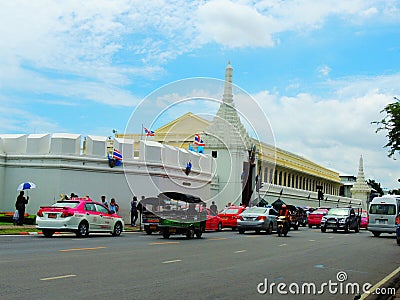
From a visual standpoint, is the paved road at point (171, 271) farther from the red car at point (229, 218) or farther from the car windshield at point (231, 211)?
the car windshield at point (231, 211)

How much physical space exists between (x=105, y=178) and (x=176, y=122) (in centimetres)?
2783

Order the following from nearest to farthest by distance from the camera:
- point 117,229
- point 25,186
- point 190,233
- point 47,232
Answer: point 47,232, point 190,233, point 117,229, point 25,186

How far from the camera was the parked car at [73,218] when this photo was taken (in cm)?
Result: 2250

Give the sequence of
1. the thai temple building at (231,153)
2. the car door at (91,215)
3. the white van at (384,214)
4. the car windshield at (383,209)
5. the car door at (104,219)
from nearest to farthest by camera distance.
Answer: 1. the car door at (91,215)
2. the car door at (104,219)
3. the white van at (384,214)
4. the car windshield at (383,209)
5. the thai temple building at (231,153)

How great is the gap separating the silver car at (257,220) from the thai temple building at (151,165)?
26.4 ft

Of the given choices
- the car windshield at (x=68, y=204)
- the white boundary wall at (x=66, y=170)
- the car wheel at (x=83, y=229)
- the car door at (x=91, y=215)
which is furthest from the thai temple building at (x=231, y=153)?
the car windshield at (x=68, y=204)

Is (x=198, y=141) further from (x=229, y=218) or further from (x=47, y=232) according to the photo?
(x=47, y=232)

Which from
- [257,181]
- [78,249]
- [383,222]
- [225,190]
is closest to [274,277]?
[78,249]

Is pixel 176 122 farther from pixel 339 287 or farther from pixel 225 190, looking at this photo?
pixel 339 287

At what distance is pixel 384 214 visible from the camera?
32.8 metres

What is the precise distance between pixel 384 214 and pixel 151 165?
586 inches

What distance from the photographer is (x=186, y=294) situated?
9656mm

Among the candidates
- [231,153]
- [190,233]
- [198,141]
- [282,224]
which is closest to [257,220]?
[282,224]

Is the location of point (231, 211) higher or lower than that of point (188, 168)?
lower
